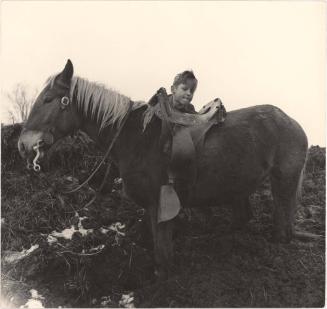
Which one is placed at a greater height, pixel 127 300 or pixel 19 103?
pixel 19 103

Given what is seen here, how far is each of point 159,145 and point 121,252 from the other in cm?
126

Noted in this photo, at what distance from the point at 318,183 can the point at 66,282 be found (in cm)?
404

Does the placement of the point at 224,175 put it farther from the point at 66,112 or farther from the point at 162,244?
the point at 66,112

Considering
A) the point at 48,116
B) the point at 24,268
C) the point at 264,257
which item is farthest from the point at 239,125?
the point at 24,268

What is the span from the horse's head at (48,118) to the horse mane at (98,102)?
0.25 feet

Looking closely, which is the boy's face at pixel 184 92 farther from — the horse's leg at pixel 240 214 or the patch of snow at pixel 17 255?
the patch of snow at pixel 17 255

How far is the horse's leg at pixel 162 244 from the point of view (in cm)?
334

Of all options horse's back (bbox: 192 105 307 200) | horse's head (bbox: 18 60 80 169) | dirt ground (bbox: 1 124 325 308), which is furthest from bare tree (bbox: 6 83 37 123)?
horse's back (bbox: 192 105 307 200)

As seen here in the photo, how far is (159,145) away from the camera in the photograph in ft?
11.1

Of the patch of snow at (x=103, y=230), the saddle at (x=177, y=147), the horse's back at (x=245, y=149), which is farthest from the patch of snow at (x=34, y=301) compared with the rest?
the horse's back at (x=245, y=149)

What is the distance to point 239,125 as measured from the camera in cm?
377

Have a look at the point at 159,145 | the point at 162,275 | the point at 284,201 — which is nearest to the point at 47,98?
the point at 159,145

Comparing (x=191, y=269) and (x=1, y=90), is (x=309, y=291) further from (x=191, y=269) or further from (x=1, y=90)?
(x=1, y=90)

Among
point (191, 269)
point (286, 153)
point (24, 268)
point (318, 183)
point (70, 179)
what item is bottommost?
point (24, 268)
